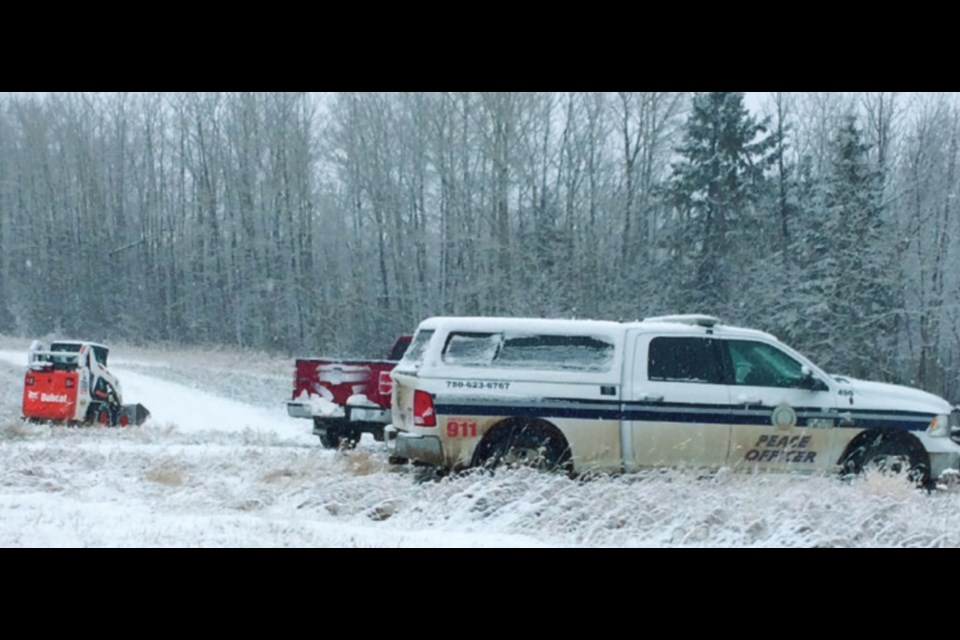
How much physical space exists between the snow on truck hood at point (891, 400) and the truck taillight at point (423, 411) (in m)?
4.01

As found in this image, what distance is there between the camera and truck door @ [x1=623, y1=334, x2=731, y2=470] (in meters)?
8.89

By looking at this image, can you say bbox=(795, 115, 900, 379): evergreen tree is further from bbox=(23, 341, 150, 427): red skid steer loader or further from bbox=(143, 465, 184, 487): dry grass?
bbox=(143, 465, 184, 487): dry grass

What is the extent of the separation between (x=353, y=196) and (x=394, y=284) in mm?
4796

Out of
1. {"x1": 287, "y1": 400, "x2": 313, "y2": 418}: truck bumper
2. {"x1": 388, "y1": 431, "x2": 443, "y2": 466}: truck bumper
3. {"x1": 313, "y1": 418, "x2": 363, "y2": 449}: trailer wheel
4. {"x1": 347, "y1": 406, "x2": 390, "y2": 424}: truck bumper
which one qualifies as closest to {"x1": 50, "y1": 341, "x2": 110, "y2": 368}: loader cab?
{"x1": 287, "y1": 400, "x2": 313, "y2": 418}: truck bumper

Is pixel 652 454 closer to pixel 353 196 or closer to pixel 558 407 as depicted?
pixel 558 407

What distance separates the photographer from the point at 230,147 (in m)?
45.3

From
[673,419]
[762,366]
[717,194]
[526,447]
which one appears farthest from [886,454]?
[717,194]

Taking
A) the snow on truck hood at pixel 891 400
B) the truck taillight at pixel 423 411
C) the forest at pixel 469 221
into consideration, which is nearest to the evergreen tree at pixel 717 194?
the forest at pixel 469 221

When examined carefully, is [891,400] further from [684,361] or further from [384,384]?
[384,384]

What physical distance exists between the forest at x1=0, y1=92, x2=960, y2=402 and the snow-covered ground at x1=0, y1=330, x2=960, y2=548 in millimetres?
20933

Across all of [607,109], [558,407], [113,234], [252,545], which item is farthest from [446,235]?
[252,545]

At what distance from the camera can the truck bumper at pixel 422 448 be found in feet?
28.5

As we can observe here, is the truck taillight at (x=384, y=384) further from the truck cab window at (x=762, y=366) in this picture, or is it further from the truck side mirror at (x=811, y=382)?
the truck side mirror at (x=811, y=382)

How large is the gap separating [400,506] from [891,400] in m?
4.90
